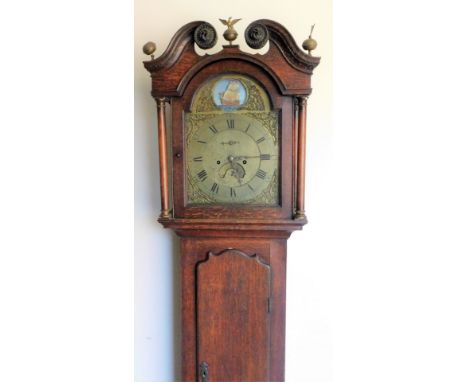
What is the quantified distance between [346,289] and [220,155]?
0.54 metres

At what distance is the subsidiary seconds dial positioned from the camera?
85 cm

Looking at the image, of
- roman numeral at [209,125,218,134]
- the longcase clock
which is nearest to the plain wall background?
the longcase clock

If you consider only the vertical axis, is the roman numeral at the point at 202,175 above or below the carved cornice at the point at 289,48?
below

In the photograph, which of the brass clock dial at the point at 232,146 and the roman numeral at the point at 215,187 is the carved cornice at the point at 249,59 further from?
the roman numeral at the point at 215,187

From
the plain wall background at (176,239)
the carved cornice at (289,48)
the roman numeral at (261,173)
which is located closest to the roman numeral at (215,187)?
the roman numeral at (261,173)

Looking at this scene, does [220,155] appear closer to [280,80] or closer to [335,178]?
[280,80]

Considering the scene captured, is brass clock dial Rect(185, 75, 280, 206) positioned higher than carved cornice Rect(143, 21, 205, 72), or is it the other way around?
carved cornice Rect(143, 21, 205, 72)

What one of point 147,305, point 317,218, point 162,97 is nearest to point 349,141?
point 317,218

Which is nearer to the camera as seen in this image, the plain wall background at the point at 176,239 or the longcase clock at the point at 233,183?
the longcase clock at the point at 233,183

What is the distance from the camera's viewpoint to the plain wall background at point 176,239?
95cm

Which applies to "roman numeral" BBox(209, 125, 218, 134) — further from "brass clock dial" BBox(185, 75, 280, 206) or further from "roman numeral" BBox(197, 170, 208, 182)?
"roman numeral" BBox(197, 170, 208, 182)

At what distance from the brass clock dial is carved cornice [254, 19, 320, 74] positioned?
0.11 m

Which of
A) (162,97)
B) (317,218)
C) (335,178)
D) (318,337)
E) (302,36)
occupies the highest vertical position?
(302,36)

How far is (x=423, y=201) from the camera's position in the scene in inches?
35.5
